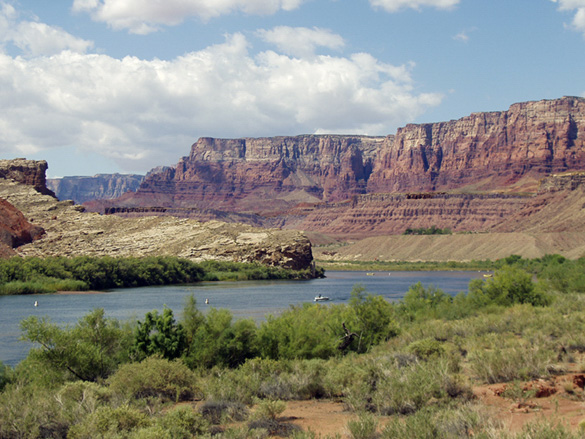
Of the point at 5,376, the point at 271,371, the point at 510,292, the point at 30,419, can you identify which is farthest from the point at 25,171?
the point at 30,419

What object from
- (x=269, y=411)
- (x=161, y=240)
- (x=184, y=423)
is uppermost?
(x=161, y=240)

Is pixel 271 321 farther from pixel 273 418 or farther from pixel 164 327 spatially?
pixel 273 418

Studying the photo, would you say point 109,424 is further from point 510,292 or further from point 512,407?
point 510,292

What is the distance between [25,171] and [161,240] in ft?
125

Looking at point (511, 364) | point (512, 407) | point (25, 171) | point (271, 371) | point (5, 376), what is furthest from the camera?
point (25, 171)

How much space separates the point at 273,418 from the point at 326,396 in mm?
3812

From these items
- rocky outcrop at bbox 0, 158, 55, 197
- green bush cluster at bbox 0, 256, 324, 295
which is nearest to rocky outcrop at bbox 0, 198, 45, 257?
green bush cluster at bbox 0, 256, 324, 295

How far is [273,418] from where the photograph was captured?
1481cm

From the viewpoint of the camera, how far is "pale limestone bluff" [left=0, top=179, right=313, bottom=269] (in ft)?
335

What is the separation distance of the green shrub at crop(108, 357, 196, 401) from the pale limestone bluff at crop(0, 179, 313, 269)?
82.5m

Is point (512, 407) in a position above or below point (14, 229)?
below

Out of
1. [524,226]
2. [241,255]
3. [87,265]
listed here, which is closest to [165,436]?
[87,265]

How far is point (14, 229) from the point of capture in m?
101

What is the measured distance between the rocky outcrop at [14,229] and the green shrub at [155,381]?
8247 centimetres
